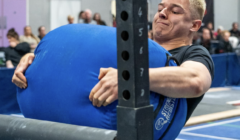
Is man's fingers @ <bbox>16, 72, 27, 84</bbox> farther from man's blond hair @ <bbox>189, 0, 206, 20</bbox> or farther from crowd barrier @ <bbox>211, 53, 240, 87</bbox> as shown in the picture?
crowd barrier @ <bbox>211, 53, 240, 87</bbox>

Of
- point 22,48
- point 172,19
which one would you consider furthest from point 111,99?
point 22,48

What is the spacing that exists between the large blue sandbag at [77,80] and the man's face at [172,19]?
38 cm

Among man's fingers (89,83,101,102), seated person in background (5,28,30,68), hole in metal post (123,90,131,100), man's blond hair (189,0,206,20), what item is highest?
man's blond hair (189,0,206,20)

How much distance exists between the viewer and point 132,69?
101cm

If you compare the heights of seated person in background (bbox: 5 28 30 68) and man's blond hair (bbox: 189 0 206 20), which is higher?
man's blond hair (bbox: 189 0 206 20)

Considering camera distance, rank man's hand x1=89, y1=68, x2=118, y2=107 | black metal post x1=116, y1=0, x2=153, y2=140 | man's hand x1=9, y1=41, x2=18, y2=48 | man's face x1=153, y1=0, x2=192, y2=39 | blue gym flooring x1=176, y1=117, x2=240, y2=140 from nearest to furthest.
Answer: black metal post x1=116, y1=0, x2=153, y2=140 < man's hand x1=89, y1=68, x2=118, y2=107 < man's face x1=153, y1=0, x2=192, y2=39 < blue gym flooring x1=176, y1=117, x2=240, y2=140 < man's hand x1=9, y1=41, x2=18, y2=48

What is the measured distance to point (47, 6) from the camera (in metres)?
11.9

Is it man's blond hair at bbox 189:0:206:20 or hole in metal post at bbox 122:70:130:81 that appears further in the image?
man's blond hair at bbox 189:0:206:20

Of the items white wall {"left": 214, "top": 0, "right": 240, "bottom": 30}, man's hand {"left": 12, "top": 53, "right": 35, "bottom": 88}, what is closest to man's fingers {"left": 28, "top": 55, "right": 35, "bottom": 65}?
man's hand {"left": 12, "top": 53, "right": 35, "bottom": 88}

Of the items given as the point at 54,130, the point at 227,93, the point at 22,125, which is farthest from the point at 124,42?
the point at 227,93

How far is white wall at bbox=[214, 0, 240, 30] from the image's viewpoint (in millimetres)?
16219

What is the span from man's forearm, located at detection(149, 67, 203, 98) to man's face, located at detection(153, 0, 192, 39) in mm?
506

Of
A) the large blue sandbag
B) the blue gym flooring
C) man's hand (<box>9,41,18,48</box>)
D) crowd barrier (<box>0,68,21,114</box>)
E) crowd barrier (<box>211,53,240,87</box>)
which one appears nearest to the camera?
the large blue sandbag

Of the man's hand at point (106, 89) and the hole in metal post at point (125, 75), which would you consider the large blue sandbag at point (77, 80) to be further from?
the hole in metal post at point (125, 75)
